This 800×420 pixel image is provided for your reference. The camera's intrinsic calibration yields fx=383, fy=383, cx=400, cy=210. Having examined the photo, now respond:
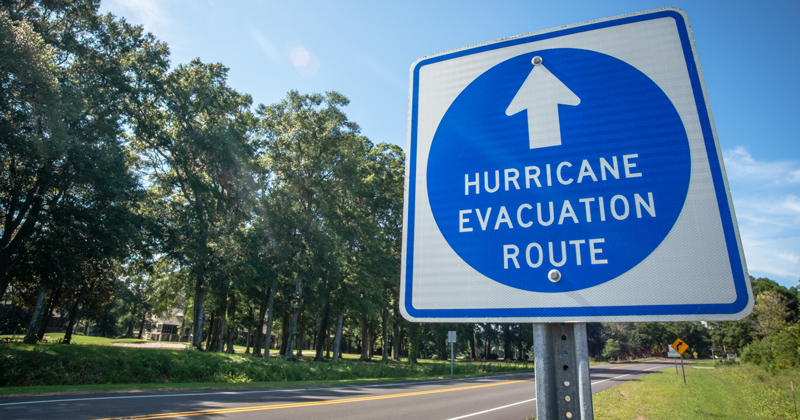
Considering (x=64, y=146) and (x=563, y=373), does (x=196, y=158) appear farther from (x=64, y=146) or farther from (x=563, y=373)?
→ (x=563, y=373)

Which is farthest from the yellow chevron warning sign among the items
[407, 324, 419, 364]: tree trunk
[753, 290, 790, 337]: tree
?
[407, 324, 419, 364]: tree trunk

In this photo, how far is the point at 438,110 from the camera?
1.61m

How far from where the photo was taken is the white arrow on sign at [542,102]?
136cm

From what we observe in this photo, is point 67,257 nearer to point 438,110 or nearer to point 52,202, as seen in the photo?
point 52,202

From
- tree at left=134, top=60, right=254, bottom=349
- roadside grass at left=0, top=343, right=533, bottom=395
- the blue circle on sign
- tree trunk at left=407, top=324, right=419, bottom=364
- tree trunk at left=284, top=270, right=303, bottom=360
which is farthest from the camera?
tree trunk at left=407, top=324, right=419, bottom=364

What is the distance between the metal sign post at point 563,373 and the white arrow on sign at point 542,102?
639mm

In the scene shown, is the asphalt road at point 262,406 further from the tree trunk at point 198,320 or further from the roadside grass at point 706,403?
the tree trunk at point 198,320

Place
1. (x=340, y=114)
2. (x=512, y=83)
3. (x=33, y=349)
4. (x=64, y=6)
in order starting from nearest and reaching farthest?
(x=512, y=83) < (x=33, y=349) < (x=64, y=6) < (x=340, y=114)

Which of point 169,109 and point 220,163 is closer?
point 169,109

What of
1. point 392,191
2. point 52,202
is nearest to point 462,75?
point 52,202

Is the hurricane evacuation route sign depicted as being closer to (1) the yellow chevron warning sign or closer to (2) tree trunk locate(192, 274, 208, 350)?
(2) tree trunk locate(192, 274, 208, 350)

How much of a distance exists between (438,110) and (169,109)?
28155mm

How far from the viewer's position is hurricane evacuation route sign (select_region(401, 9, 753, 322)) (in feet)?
3.62

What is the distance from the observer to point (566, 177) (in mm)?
1271
